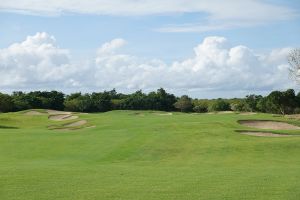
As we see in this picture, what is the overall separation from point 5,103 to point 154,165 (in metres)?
75.2

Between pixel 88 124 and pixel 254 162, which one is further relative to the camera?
pixel 88 124

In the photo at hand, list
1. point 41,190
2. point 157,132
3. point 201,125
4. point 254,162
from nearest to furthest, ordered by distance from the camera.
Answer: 1. point 41,190
2. point 254,162
3. point 157,132
4. point 201,125

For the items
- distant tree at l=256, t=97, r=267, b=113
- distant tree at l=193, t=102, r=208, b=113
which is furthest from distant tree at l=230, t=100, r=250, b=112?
distant tree at l=193, t=102, r=208, b=113

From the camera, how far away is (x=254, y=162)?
75.4 ft

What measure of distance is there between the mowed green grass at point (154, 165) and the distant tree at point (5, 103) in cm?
5135

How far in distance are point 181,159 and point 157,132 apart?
31.3ft

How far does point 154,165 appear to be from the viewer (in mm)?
21078

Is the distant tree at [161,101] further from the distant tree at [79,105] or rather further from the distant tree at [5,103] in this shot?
the distant tree at [5,103]

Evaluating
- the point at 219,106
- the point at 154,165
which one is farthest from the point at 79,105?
the point at 154,165

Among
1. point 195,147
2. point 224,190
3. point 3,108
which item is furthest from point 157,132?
point 3,108

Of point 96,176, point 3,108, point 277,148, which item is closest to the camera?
point 96,176

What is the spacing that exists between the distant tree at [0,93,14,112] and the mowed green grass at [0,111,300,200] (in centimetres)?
5135

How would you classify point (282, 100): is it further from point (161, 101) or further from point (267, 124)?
point (267, 124)

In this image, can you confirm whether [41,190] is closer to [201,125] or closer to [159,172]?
[159,172]
